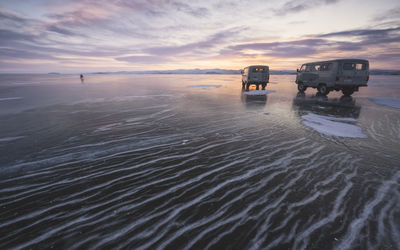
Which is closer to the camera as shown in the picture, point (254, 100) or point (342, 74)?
point (342, 74)

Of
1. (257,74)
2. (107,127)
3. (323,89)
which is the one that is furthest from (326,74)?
(107,127)

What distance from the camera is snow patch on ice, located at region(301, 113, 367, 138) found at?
201 inches

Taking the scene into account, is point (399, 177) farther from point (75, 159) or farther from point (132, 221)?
point (75, 159)

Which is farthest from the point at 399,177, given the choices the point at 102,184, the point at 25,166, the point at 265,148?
the point at 25,166

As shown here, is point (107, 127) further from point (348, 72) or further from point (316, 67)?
point (316, 67)

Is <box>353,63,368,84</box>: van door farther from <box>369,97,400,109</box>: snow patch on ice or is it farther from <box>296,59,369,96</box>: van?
<box>369,97,400,109</box>: snow patch on ice

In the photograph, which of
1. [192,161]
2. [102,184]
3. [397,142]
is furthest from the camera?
[397,142]

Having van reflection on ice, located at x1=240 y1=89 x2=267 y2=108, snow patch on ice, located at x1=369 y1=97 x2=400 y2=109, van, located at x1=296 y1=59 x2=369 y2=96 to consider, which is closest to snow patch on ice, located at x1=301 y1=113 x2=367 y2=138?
van reflection on ice, located at x1=240 y1=89 x2=267 y2=108

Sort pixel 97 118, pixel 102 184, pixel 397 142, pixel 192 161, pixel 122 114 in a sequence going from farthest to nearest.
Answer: pixel 122 114 < pixel 97 118 < pixel 397 142 < pixel 192 161 < pixel 102 184

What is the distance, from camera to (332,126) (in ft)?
19.1

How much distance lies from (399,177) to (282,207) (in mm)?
2427

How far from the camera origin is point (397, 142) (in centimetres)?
448

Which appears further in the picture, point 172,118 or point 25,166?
point 172,118

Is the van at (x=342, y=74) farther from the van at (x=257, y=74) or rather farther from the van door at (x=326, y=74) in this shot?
the van at (x=257, y=74)
